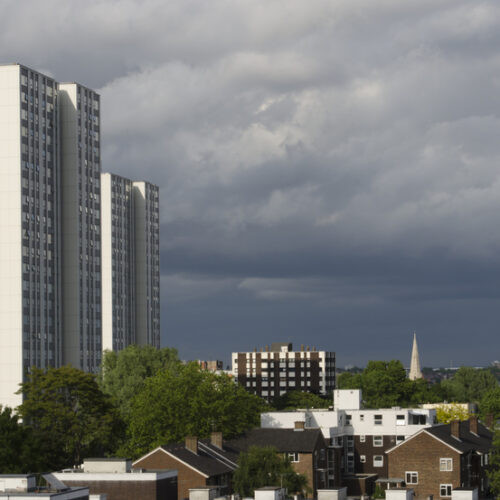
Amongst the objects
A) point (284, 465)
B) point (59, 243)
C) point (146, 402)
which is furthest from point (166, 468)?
point (59, 243)

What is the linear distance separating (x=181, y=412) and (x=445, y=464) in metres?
33.4

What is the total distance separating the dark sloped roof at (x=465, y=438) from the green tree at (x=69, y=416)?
41.5 metres

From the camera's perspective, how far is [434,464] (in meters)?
125

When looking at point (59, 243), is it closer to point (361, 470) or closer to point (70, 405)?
point (70, 405)

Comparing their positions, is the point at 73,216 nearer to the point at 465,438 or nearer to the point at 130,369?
the point at 130,369

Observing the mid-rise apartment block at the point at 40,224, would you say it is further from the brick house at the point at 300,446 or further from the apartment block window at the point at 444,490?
the apartment block window at the point at 444,490

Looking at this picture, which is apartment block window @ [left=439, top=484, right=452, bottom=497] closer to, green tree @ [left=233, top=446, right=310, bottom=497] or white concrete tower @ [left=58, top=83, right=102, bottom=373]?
green tree @ [left=233, top=446, right=310, bottom=497]

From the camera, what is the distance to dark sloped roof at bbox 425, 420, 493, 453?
12656 cm

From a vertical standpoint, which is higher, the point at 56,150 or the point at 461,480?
the point at 56,150

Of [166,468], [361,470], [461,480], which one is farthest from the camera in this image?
[361,470]

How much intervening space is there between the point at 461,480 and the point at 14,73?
104 m

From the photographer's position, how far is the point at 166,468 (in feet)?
348

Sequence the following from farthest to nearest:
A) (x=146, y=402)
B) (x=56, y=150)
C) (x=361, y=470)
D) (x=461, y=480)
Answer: (x=56, y=150) < (x=361, y=470) < (x=146, y=402) < (x=461, y=480)

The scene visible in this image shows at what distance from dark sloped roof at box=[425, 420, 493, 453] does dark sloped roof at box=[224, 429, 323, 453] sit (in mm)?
14177
